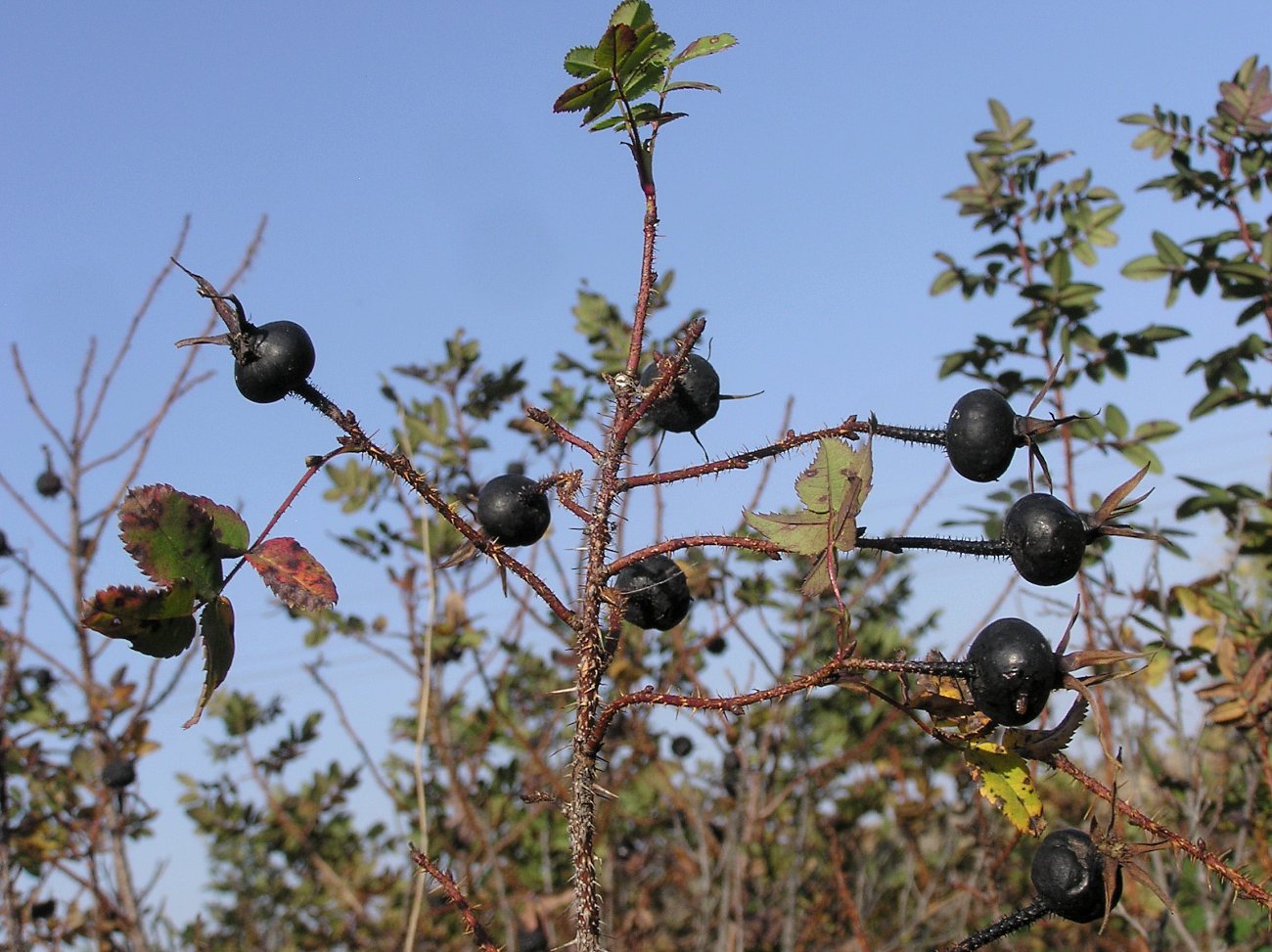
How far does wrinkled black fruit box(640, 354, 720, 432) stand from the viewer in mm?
1243

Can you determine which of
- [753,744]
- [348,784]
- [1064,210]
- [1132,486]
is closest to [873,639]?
[753,744]

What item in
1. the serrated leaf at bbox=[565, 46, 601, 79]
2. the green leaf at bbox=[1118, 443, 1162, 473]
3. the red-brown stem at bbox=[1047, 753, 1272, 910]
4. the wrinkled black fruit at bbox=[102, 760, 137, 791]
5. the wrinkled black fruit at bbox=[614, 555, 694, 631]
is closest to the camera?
the red-brown stem at bbox=[1047, 753, 1272, 910]

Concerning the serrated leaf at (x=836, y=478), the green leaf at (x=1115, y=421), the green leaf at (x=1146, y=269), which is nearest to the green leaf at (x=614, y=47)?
the serrated leaf at (x=836, y=478)

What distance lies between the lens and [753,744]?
421 cm

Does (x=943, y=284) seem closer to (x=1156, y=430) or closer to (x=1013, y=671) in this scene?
(x=1156, y=430)

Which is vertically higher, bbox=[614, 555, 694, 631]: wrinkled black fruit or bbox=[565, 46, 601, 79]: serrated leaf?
bbox=[565, 46, 601, 79]: serrated leaf

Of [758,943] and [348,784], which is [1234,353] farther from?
[348,784]

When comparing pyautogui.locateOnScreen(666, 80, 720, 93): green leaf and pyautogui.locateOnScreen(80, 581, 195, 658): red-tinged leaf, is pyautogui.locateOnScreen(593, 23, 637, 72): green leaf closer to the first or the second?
pyautogui.locateOnScreen(666, 80, 720, 93): green leaf

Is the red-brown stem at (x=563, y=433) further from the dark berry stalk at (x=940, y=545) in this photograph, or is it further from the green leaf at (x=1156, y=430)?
the green leaf at (x=1156, y=430)

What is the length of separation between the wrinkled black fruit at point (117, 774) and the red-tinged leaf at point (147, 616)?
2.54 meters

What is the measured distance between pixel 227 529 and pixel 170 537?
0.22 feet

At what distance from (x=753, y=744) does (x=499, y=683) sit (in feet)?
3.17

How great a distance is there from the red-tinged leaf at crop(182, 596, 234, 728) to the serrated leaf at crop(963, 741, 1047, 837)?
68cm

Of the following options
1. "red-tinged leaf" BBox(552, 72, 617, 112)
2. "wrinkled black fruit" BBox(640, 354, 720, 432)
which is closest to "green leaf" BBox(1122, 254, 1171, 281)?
"wrinkled black fruit" BBox(640, 354, 720, 432)
